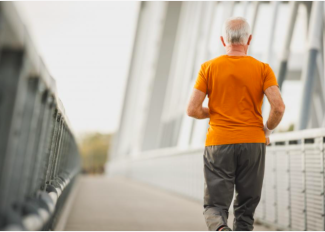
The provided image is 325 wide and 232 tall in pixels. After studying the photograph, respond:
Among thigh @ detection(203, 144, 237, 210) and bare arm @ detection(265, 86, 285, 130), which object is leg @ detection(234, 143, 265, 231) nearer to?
thigh @ detection(203, 144, 237, 210)

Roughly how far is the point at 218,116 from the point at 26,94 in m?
1.57

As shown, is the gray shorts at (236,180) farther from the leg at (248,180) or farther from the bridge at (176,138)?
the bridge at (176,138)

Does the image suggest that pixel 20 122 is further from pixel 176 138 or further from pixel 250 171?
pixel 176 138

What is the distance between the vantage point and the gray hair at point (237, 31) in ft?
11.3

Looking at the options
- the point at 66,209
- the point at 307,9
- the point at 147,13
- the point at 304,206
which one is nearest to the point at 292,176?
the point at 304,206

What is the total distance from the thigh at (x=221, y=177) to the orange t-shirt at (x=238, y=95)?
2.5 inches

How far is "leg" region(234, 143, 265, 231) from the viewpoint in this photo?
335cm

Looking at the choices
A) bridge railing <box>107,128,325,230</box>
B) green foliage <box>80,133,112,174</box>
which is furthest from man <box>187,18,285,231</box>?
green foliage <box>80,133,112,174</box>

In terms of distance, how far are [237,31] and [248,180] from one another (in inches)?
37.0

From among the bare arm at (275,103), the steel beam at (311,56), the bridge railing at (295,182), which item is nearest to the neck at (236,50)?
the bare arm at (275,103)

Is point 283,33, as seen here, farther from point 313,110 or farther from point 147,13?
point 147,13

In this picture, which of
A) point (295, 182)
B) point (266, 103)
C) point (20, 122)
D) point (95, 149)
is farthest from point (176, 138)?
point (95, 149)

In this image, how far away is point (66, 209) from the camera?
313 inches

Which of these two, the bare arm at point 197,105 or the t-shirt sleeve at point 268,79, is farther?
the bare arm at point 197,105
